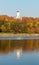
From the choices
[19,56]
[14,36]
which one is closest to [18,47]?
[19,56]

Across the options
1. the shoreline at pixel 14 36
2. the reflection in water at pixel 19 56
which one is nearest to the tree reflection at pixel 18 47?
the reflection in water at pixel 19 56

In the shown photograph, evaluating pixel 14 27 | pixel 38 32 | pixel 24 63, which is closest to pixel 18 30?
pixel 14 27

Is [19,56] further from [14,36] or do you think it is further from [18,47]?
[14,36]

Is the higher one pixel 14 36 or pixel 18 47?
pixel 18 47

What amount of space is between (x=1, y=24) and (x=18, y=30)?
430 cm

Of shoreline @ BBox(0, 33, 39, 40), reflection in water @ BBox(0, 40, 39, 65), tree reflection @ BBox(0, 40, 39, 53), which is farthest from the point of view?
shoreline @ BBox(0, 33, 39, 40)

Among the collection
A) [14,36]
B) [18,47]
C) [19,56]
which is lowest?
[14,36]

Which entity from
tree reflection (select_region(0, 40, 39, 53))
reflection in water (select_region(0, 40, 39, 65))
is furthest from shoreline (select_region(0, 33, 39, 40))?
reflection in water (select_region(0, 40, 39, 65))

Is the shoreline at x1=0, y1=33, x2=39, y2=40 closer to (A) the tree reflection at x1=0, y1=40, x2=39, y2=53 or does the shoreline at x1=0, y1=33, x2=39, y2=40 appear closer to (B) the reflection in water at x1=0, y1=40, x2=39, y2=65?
(A) the tree reflection at x1=0, y1=40, x2=39, y2=53

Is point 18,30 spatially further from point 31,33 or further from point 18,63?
point 18,63

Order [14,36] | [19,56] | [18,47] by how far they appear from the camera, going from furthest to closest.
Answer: [14,36] → [18,47] → [19,56]

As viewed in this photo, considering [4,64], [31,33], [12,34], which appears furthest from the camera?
[31,33]

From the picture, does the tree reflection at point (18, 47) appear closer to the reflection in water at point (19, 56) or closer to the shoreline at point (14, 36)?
the reflection in water at point (19, 56)

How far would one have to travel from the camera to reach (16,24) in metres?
52.2
